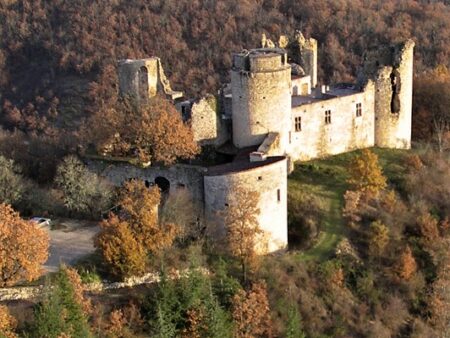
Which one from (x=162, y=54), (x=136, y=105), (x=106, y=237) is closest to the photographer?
(x=106, y=237)

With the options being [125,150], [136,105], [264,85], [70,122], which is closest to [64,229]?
[125,150]

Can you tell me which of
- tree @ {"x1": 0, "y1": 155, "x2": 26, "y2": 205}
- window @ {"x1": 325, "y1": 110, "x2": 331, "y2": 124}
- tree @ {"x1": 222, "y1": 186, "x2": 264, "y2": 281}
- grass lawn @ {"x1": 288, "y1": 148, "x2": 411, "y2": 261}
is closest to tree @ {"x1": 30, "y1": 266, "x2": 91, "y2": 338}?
tree @ {"x1": 222, "y1": 186, "x2": 264, "y2": 281}

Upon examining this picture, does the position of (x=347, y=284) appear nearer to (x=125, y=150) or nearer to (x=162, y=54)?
(x=125, y=150)

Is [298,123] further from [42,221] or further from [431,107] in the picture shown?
[42,221]

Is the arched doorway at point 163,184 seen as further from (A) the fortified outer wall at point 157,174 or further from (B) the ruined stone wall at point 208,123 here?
(B) the ruined stone wall at point 208,123

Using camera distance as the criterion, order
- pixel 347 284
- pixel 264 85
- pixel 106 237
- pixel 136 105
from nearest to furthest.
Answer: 1. pixel 106 237
2. pixel 347 284
3. pixel 264 85
4. pixel 136 105

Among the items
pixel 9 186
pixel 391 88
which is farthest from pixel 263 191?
pixel 391 88

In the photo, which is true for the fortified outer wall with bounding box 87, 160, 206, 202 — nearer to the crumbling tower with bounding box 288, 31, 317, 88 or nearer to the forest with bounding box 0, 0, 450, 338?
the forest with bounding box 0, 0, 450, 338
